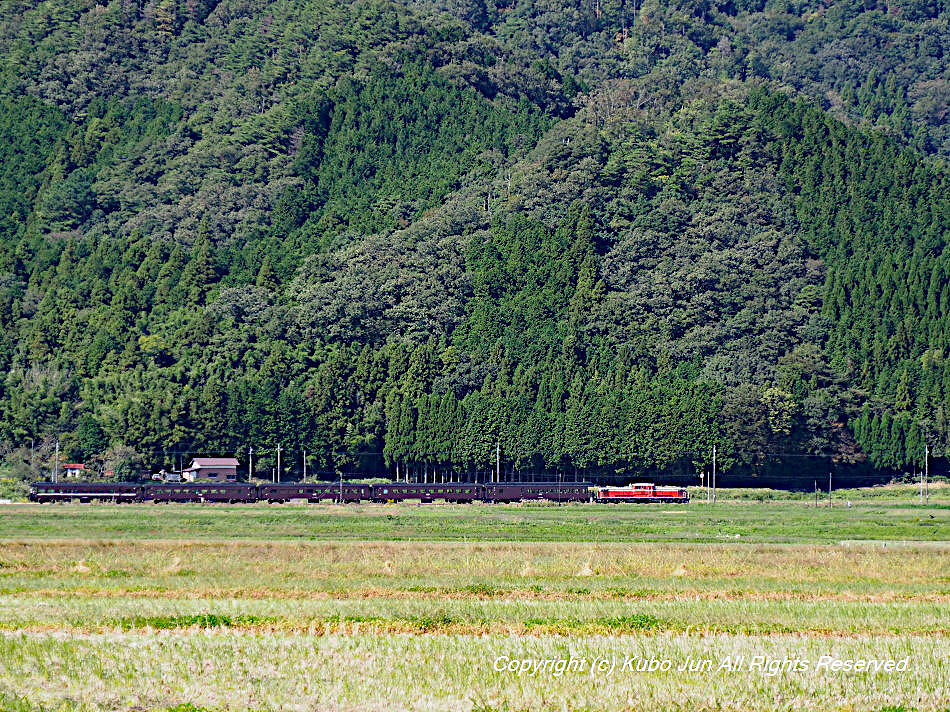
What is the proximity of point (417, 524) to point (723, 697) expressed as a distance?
225 feet

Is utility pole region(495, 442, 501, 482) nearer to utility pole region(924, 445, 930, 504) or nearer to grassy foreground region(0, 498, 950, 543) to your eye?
grassy foreground region(0, 498, 950, 543)

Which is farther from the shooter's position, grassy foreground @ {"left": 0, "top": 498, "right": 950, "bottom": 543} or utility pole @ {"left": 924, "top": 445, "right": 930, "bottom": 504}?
utility pole @ {"left": 924, "top": 445, "right": 930, "bottom": 504}

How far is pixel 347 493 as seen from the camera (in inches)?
5891

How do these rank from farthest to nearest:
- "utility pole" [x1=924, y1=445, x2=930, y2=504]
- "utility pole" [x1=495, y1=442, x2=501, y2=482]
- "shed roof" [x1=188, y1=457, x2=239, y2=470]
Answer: "shed roof" [x1=188, y1=457, x2=239, y2=470] → "utility pole" [x1=495, y1=442, x2=501, y2=482] → "utility pole" [x1=924, y1=445, x2=930, y2=504]

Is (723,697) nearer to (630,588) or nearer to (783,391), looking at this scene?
(630,588)

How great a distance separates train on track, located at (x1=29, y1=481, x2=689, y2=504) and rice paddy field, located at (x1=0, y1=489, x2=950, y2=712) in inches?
2257

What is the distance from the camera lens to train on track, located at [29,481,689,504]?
486 feet

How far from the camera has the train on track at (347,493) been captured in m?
148

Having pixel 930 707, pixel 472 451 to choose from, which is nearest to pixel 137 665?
pixel 930 707

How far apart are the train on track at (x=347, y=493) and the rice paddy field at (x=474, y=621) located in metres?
57.3

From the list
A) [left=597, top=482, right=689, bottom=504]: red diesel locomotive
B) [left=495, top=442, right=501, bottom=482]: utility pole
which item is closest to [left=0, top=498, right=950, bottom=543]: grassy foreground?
[left=597, top=482, right=689, bottom=504]: red diesel locomotive

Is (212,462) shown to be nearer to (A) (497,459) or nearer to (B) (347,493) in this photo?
(A) (497,459)

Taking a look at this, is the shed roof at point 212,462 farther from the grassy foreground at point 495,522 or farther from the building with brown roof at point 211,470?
the grassy foreground at point 495,522

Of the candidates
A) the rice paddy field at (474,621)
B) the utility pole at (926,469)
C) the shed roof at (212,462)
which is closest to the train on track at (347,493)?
the shed roof at (212,462)
